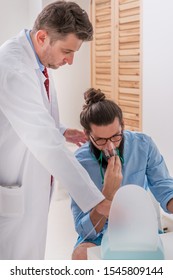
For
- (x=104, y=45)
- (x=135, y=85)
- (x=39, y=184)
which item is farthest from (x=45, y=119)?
(x=104, y=45)

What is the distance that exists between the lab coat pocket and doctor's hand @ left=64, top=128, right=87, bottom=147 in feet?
1.32

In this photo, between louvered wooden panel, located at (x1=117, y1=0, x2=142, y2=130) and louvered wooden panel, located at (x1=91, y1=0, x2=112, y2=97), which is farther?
louvered wooden panel, located at (x1=91, y1=0, x2=112, y2=97)

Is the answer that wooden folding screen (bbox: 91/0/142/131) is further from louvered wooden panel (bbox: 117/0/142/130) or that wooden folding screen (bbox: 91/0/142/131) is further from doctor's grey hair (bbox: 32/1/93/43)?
doctor's grey hair (bbox: 32/1/93/43)

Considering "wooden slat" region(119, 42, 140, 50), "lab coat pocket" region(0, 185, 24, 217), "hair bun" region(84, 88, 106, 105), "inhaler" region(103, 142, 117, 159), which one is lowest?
"lab coat pocket" region(0, 185, 24, 217)

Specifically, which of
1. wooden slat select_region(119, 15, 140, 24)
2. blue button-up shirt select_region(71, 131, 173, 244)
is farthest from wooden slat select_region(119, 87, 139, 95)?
blue button-up shirt select_region(71, 131, 173, 244)

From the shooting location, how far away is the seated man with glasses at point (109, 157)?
129 cm

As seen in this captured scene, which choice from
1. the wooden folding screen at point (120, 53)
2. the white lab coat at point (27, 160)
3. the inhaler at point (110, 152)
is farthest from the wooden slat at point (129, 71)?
the inhaler at point (110, 152)

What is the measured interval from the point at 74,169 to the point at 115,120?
34 centimetres

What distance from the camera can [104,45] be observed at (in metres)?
2.91

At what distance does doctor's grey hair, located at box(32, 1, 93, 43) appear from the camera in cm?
119

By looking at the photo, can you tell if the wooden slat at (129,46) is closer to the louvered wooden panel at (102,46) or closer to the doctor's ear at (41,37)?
the louvered wooden panel at (102,46)
